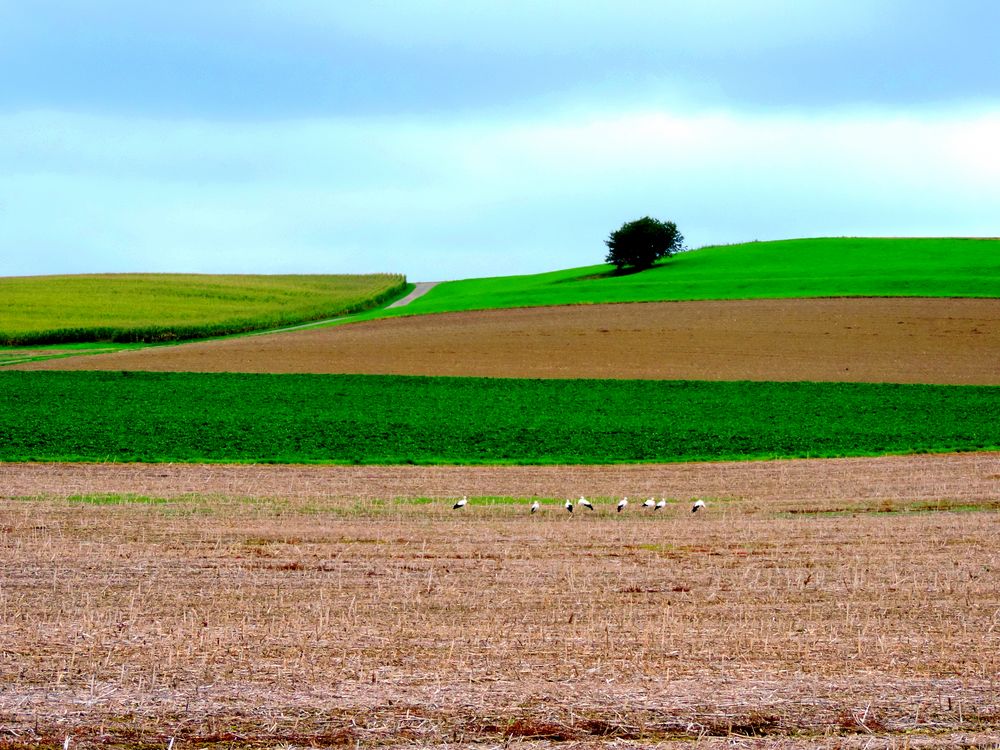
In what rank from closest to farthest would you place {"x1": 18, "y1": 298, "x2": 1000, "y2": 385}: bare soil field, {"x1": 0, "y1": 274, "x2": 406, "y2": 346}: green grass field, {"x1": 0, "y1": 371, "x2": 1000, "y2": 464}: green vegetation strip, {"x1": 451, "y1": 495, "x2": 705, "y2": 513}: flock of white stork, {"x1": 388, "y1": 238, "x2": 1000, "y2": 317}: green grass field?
{"x1": 451, "y1": 495, "x2": 705, "y2": 513}: flock of white stork
{"x1": 0, "y1": 371, "x2": 1000, "y2": 464}: green vegetation strip
{"x1": 18, "y1": 298, "x2": 1000, "y2": 385}: bare soil field
{"x1": 0, "y1": 274, "x2": 406, "y2": 346}: green grass field
{"x1": 388, "y1": 238, "x2": 1000, "y2": 317}: green grass field

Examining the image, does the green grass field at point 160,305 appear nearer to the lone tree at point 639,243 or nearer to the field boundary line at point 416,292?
the field boundary line at point 416,292

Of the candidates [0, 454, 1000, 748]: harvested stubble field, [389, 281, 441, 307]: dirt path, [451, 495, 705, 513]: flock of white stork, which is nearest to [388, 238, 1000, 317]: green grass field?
[389, 281, 441, 307]: dirt path

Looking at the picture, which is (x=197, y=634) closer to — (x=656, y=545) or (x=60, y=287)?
(x=656, y=545)

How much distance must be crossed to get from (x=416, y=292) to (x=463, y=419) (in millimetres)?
65048

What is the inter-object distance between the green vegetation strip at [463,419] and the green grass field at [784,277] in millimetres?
23435

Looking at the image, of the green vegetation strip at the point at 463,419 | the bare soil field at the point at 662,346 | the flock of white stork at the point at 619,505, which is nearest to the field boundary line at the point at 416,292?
the bare soil field at the point at 662,346

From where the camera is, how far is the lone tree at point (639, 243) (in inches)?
3428

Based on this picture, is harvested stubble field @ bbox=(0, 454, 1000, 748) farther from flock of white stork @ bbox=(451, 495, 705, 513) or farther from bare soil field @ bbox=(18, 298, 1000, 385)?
bare soil field @ bbox=(18, 298, 1000, 385)

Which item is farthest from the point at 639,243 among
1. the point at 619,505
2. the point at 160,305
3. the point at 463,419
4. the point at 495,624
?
the point at 495,624

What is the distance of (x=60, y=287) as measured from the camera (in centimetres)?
7656

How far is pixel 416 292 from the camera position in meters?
94.0

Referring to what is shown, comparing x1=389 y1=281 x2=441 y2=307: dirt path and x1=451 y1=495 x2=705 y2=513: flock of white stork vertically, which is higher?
x1=389 y1=281 x2=441 y2=307: dirt path

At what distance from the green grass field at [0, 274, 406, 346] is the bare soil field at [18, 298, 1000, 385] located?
400 inches

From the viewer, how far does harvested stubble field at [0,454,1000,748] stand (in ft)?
23.9
